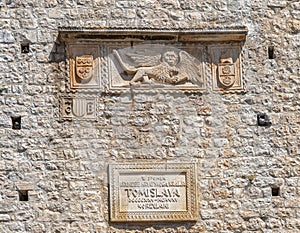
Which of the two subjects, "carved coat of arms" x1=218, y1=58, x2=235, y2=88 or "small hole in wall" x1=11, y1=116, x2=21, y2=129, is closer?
"small hole in wall" x1=11, y1=116, x2=21, y2=129

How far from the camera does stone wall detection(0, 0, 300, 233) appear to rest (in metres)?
9.65

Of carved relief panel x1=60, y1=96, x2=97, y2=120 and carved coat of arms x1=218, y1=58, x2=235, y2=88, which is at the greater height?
carved coat of arms x1=218, y1=58, x2=235, y2=88

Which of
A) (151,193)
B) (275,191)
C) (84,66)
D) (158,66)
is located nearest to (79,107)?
(84,66)

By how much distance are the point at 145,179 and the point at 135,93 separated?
1.11 meters

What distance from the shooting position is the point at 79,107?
32.3ft

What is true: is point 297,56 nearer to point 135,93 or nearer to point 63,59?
point 135,93

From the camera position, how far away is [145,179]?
9758 mm

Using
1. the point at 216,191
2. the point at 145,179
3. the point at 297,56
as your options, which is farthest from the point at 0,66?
Result: the point at 297,56

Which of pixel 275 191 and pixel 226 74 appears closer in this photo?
pixel 275 191

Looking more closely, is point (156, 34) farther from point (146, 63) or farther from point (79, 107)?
point (79, 107)

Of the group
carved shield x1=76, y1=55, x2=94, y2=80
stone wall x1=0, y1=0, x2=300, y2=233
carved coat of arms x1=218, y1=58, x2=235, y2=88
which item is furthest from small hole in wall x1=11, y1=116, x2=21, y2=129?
carved coat of arms x1=218, y1=58, x2=235, y2=88

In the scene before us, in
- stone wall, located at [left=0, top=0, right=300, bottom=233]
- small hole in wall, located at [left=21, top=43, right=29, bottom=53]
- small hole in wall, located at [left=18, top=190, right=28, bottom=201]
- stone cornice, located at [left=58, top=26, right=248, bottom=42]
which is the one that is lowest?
small hole in wall, located at [left=18, top=190, right=28, bottom=201]

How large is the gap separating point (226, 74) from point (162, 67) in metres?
0.83

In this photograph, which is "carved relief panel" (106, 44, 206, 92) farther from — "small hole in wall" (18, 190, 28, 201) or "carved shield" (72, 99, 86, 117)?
"small hole in wall" (18, 190, 28, 201)
